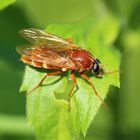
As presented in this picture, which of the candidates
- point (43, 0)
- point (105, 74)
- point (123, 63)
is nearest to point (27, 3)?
point (43, 0)

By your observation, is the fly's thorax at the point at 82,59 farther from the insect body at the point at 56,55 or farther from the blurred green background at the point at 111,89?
the blurred green background at the point at 111,89

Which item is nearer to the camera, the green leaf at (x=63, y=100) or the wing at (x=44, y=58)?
the green leaf at (x=63, y=100)

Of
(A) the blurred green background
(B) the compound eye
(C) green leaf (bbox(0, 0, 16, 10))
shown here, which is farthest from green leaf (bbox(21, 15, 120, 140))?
(A) the blurred green background

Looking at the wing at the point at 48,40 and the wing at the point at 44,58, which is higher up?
the wing at the point at 48,40

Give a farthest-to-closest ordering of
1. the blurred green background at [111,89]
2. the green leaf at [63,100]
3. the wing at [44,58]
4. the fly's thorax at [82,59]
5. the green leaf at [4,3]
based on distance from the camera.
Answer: the blurred green background at [111,89]
the fly's thorax at [82,59]
the wing at [44,58]
the green leaf at [63,100]
the green leaf at [4,3]

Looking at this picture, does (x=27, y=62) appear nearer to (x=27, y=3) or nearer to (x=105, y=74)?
(x=105, y=74)

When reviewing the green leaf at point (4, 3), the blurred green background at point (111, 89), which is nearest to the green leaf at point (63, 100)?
the green leaf at point (4, 3)

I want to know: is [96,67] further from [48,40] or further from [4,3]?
[4,3]

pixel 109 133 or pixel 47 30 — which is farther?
pixel 109 133

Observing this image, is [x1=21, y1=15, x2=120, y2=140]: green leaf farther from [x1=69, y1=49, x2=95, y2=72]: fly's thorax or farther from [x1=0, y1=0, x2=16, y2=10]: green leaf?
[x1=0, y1=0, x2=16, y2=10]: green leaf
